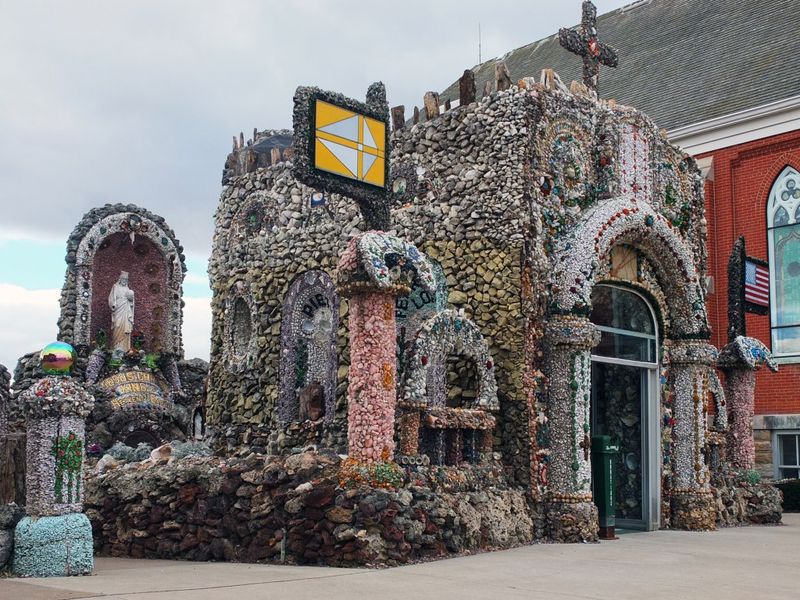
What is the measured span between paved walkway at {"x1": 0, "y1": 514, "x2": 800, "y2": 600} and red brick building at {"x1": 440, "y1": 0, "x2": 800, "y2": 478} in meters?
11.5

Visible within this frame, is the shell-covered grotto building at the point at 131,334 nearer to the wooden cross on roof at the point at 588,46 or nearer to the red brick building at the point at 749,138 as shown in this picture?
the wooden cross on roof at the point at 588,46

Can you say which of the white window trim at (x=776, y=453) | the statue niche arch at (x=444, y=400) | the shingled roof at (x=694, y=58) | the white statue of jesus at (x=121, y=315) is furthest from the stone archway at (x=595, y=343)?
the white statue of jesus at (x=121, y=315)

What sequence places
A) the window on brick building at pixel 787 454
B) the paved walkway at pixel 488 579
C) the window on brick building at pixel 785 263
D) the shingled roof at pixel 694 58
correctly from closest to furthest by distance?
1. the paved walkway at pixel 488 579
2. the window on brick building at pixel 787 454
3. the window on brick building at pixel 785 263
4. the shingled roof at pixel 694 58

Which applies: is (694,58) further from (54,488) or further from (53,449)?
(54,488)

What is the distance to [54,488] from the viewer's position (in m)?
10.1

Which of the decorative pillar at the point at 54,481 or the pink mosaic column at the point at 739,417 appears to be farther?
the pink mosaic column at the point at 739,417

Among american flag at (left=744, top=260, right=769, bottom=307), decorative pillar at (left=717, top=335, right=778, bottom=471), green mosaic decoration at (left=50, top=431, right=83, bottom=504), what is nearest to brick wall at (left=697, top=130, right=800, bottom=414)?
american flag at (left=744, top=260, right=769, bottom=307)

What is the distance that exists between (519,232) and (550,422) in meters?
2.47

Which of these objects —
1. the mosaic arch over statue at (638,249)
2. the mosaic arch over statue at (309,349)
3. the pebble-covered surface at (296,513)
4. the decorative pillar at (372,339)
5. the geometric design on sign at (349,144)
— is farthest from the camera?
the mosaic arch over statue at (309,349)

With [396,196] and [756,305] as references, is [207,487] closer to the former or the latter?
[396,196]

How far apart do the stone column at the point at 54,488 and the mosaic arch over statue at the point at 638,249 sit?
6.40 meters

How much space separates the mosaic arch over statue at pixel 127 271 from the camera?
21.4 meters

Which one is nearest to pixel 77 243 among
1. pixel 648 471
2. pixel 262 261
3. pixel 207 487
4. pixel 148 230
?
pixel 148 230

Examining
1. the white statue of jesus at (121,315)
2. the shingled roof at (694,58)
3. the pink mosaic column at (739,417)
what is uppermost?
the shingled roof at (694,58)
